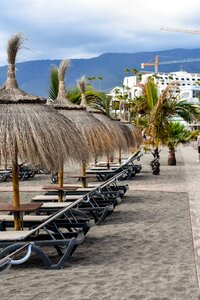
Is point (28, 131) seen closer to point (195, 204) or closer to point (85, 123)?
point (85, 123)

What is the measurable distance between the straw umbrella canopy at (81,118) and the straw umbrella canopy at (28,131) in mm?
2793

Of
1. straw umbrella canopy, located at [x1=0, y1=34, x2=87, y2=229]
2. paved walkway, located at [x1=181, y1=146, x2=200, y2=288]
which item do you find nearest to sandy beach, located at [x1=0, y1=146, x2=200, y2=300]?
paved walkway, located at [x1=181, y1=146, x2=200, y2=288]

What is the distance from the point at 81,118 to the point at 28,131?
12.9ft

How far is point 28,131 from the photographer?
6473mm

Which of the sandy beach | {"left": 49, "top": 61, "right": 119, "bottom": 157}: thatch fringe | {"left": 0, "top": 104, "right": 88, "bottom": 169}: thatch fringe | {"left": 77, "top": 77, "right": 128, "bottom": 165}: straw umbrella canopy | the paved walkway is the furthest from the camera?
{"left": 77, "top": 77, "right": 128, "bottom": 165}: straw umbrella canopy

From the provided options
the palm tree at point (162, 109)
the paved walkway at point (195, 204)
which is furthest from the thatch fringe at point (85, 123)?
the palm tree at point (162, 109)

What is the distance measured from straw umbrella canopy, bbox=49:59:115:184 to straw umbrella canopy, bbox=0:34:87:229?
2793mm

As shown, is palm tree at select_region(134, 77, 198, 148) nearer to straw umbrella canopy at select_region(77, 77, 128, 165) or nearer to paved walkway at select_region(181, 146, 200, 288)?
paved walkway at select_region(181, 146, 200, 288)

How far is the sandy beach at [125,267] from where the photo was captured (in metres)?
4.93

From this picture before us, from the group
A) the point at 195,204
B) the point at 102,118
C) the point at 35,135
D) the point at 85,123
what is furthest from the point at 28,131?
the point at 102,118

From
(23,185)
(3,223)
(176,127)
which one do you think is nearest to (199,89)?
(176,127)

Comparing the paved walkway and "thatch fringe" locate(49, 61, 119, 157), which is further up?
"thatch fringe" locate(49, 61, 119, 157)

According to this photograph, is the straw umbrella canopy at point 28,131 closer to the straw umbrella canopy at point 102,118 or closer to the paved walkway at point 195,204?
the paved walkway at point 195,204

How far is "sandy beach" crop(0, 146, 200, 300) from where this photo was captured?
4926 mm
